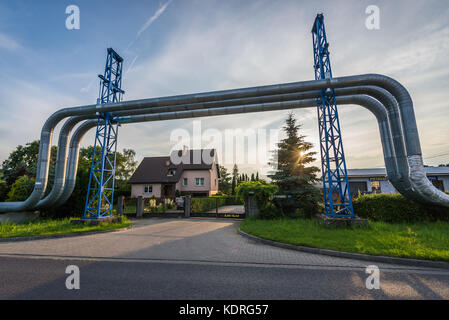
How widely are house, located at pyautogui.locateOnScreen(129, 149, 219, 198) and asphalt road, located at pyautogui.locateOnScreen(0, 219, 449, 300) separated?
20953mm

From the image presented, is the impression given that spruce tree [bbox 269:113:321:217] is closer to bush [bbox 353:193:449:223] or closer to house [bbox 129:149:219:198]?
bush [bbox 353:193:449:223]

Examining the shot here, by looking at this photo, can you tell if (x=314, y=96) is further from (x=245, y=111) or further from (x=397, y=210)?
(x=397, y=210)

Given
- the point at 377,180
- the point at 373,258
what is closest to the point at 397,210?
the point at 373,258

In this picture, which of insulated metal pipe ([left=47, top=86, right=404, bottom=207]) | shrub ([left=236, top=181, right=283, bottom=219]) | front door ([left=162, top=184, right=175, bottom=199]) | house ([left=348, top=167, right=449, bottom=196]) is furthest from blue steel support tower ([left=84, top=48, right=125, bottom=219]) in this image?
house ([left=348, top=167, right=449, bottom=196])

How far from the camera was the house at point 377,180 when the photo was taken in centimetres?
2322

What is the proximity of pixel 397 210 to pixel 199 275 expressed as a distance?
36.0 feet

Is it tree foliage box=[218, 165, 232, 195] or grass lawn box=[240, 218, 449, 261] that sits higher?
tree foliage box=[218, 165, 232, 195]

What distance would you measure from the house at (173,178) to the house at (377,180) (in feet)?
65.1

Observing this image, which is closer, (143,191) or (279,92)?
(279,92)

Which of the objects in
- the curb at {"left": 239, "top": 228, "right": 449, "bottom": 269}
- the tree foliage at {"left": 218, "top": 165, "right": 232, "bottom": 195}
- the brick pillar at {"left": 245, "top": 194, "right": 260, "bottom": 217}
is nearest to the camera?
the curb at {"left": 239, "top": 228, "right": 449, "bottom": 269}

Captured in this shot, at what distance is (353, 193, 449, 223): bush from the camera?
31.0 feet

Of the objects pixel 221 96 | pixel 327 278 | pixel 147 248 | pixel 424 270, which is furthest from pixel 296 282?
pixel 221 96

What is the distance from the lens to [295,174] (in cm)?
1353

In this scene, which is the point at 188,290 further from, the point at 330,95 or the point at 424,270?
the point at 330,95
